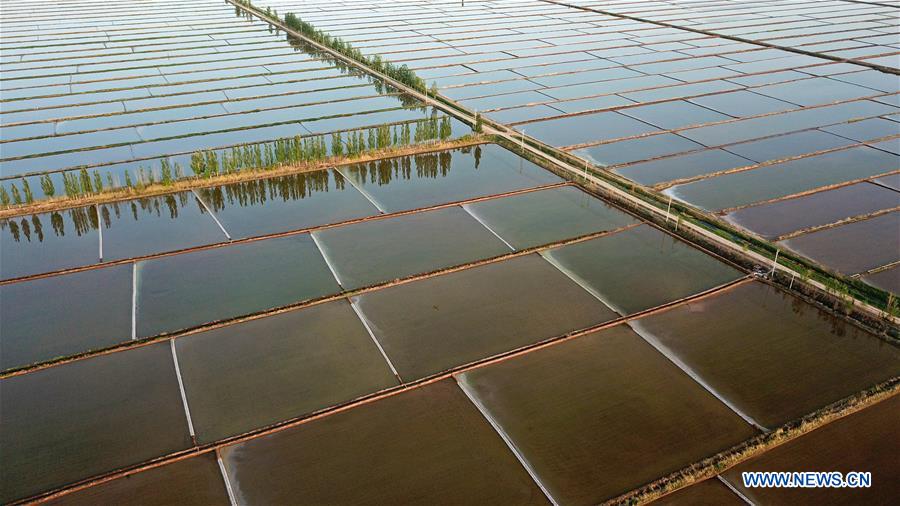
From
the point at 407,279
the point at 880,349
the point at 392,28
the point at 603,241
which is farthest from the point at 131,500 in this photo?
the point at 392,28

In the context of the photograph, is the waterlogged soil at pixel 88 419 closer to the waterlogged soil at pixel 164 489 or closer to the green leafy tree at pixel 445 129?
the waterlogged soil at pixel 164 489

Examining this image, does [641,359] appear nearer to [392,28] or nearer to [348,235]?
[348,235]

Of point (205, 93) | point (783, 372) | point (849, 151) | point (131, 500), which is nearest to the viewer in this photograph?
point (131, 500)

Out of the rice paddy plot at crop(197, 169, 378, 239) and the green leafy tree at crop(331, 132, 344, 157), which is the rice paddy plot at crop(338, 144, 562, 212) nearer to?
the rice paddy plot at crop(197, 169, 378, 239)

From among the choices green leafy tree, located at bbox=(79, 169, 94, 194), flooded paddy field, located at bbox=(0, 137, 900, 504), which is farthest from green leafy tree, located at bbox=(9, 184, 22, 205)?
flooded paddy field, located at bbox=(0, 137, 900, 504)

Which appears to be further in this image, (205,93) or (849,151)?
(205,93)

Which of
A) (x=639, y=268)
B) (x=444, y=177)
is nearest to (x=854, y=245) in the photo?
(x=639, y=268)
